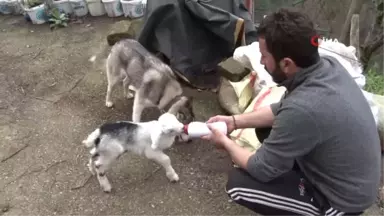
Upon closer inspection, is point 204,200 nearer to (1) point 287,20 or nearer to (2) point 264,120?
(2) point 264,120

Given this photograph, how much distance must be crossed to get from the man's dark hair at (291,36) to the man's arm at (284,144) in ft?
0.86

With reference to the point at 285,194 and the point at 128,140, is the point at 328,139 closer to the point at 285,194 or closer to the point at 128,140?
the point at 285,194

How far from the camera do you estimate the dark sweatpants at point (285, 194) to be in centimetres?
257

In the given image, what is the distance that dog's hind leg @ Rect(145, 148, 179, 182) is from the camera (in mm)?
3330

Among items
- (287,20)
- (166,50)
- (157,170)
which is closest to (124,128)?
(157,170)

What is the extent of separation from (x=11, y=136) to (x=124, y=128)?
4.78ft

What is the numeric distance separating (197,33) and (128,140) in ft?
4.73

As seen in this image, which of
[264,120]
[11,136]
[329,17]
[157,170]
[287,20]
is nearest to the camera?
[287,20]

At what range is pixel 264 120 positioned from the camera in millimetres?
2922

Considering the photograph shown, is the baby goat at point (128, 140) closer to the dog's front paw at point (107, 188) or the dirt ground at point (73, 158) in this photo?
the dog's front paw at point (107, 188)

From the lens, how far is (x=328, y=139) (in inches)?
89.0

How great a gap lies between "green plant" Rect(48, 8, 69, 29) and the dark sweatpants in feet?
13.5

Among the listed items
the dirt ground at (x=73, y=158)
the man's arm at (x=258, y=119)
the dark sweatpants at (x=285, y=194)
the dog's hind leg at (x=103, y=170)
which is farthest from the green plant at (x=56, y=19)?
the dark sweatpants at (x=285, y=194)

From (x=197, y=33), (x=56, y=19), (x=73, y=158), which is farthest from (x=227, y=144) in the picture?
(x=56, y=19)
